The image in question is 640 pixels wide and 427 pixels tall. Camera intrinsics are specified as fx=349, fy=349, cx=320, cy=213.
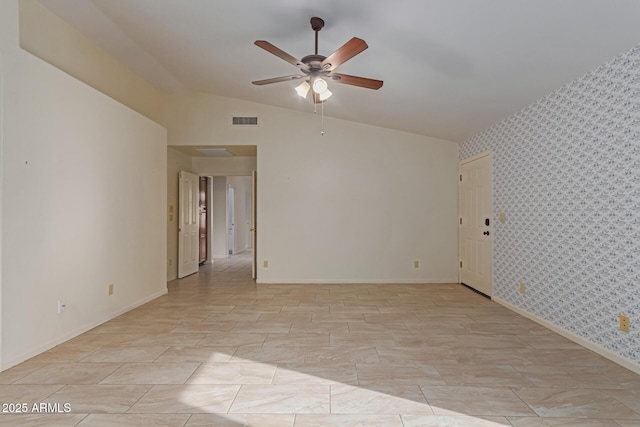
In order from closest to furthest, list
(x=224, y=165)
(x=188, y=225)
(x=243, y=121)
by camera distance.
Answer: (x=243, y=121), (x=188, y=225), (x=224, y=165)

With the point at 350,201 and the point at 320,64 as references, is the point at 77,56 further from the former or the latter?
the point at 350,201

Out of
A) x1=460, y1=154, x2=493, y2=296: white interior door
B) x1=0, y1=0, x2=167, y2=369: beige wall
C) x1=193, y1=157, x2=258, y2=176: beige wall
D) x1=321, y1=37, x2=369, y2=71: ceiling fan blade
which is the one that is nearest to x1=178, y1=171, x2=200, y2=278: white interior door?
x1=193, y1=157, x2=258, y2=176: beige wall

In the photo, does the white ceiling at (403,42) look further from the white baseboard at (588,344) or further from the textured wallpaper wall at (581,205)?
the white baseboard at (588,344)

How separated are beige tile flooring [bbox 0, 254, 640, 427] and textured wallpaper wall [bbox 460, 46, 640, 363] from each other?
0.36 m

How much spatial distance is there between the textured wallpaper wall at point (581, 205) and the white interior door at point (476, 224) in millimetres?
510

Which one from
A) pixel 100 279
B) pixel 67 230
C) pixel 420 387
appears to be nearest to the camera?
pixel 420 387

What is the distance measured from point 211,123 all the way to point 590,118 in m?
5.21

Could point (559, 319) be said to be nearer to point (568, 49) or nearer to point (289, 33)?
point (568, 49)

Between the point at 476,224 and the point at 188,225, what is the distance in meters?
5.18

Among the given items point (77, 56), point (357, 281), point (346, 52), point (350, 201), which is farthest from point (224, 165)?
point (346, 52)

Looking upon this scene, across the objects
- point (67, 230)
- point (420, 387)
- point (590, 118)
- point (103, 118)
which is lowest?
point (420, 387)

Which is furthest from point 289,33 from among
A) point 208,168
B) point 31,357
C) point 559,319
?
point 208,168

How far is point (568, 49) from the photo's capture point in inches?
110

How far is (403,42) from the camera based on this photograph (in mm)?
3207
